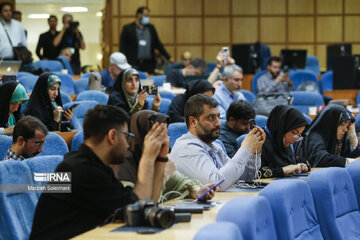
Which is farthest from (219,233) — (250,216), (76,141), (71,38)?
(71,38)

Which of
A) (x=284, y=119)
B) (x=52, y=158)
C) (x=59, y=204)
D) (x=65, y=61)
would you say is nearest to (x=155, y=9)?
(x=65, y=61)

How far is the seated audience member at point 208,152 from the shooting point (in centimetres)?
412

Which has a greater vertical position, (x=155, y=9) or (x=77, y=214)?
(x=155, y=9)

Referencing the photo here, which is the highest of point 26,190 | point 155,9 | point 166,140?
point 155,9

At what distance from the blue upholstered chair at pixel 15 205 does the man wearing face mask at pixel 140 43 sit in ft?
28.8

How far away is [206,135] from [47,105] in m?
2.67

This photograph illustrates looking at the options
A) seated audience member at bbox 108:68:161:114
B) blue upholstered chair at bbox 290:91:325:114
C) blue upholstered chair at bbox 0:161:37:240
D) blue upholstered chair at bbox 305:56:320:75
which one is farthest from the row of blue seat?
blue upholstered chair at bbox 305:56:320:75

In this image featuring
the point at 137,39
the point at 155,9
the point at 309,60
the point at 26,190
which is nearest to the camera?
the point at 26,190

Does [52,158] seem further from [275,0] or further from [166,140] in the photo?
[275,0]

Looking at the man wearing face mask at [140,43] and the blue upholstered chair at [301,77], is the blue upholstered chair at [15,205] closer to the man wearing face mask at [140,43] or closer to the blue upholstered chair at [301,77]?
the man wearing face mask at [140,43]

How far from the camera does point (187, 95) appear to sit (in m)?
7.27

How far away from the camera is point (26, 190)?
3660mm

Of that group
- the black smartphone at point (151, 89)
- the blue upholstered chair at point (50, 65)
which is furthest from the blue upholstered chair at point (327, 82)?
the black smartphone at point (151, 89)

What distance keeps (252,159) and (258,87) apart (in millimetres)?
6897
